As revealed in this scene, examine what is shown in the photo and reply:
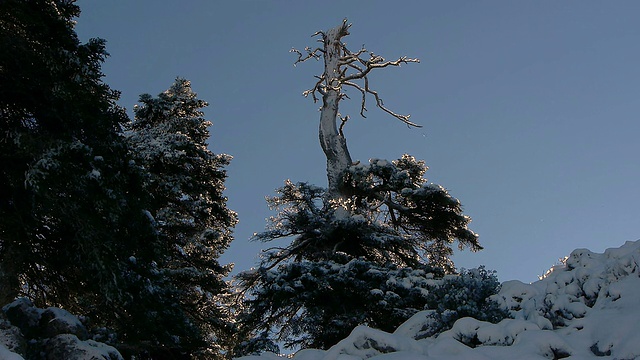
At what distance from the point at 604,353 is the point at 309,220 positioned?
376 inches

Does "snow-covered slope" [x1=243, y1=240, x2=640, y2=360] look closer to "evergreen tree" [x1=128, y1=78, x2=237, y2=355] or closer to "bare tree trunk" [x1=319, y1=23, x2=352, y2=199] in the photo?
"evergreen tree" [x1=128, y1=78, x2=237, y2=355]

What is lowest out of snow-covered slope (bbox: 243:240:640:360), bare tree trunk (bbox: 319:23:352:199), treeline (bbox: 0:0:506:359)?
snow-covered slope (bbox: 243:240:640:360)

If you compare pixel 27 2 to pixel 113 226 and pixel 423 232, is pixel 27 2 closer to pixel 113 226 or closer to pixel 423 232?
pixel 113 226

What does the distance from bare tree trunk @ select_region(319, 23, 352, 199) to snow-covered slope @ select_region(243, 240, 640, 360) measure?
333 inches

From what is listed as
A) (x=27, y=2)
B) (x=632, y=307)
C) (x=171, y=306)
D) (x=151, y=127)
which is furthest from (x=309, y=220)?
(x=632, y=307)

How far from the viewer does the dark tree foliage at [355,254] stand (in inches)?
434

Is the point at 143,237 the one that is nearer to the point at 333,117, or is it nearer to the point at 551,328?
the point at 551,328

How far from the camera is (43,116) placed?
9344 mm

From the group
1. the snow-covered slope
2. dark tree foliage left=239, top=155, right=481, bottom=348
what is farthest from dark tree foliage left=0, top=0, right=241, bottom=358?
the snow-covered slope

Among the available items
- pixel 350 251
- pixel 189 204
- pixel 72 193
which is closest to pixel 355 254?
pixel 350 251

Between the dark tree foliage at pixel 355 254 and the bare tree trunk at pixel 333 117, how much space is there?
1094mm

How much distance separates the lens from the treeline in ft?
Result: 28.9

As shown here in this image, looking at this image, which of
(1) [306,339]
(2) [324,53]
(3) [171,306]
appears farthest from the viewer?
(2) [324,53]

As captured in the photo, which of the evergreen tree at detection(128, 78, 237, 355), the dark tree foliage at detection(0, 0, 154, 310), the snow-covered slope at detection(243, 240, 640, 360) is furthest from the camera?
the evergreen tree at detection(128, 78, 237, 355)
